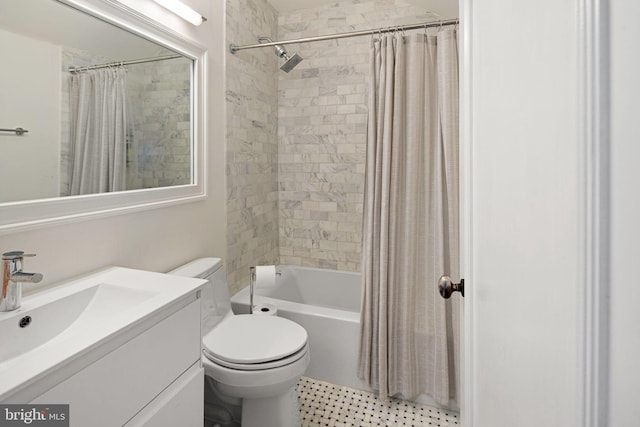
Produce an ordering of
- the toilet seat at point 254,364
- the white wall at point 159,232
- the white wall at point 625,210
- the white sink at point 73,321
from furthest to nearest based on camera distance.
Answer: the toilet seat at point 254,364 → the white wall at point 159,232 → the white sink at point 73,321 → the white wall at point 625,210

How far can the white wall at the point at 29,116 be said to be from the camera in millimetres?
1135

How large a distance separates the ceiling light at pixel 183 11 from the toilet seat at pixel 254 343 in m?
1.57

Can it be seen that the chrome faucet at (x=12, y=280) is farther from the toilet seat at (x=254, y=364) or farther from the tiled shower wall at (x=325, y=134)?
the tiled shower wall at (x=325, y=134)

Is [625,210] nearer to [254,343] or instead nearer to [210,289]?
[254,343]

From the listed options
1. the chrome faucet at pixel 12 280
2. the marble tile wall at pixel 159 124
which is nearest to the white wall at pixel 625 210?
the chrome faucet at pixel 12 280

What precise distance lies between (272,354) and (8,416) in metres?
0.94

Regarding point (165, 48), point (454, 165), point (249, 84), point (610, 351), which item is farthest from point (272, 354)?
point (249, 84)

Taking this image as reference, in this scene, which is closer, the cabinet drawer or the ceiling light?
the cabinet drawer

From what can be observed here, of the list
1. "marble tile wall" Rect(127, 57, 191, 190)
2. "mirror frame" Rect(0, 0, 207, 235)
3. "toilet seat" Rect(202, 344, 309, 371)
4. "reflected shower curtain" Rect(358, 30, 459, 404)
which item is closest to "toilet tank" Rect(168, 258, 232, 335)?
"toilet seat" Rect(202, 344, 309, 371)

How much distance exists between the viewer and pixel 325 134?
299 cm

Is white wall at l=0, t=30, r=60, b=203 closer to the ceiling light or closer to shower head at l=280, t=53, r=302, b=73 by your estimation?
the ceiling light

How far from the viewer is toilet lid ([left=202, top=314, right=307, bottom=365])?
1527 mm

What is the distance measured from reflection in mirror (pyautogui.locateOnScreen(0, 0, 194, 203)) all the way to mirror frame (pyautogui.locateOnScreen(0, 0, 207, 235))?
0.11ft

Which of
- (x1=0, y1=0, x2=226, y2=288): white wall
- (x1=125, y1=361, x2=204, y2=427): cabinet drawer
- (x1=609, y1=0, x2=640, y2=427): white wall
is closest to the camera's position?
(x1=609, y1=0, x2=640, y2=427): white wall
